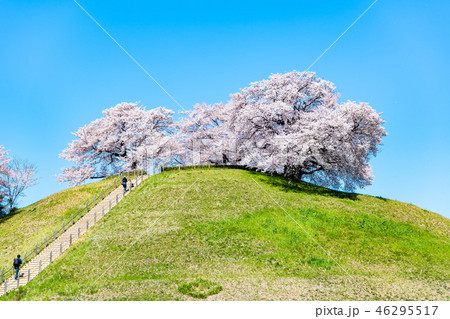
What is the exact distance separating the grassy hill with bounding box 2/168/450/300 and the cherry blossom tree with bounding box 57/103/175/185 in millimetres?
17294

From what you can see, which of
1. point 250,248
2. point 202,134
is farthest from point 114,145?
point 250,248

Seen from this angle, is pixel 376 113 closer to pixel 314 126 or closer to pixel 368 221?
pixel 314 126

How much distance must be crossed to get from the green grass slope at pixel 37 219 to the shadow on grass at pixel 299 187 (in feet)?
71.4

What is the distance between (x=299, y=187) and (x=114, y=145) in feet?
109

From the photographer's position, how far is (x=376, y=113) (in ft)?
161

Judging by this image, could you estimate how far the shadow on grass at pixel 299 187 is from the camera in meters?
46.7

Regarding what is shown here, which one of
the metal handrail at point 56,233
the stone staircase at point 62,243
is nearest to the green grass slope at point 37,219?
the metal handrail at point 56,233

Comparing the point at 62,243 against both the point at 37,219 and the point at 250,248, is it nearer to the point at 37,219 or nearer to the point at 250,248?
the point at 37,219

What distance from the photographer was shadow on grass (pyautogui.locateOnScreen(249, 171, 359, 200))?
46719mm

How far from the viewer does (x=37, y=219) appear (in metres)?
44.1

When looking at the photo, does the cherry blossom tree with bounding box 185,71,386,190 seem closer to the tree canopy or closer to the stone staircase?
the tree canopy

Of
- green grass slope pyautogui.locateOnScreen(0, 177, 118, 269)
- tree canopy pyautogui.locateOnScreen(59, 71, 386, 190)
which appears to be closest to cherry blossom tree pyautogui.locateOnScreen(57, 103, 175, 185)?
tree canopy pyautogui.locateOnScreen(59, 71, 386, 190)
